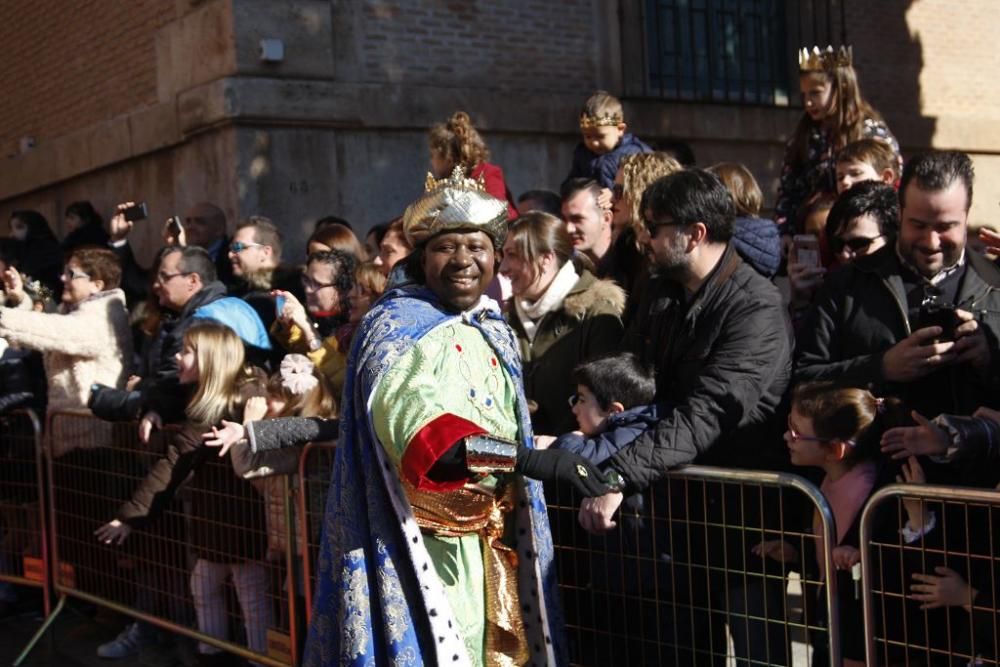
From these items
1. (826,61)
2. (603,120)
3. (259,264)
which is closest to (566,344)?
(826,61)

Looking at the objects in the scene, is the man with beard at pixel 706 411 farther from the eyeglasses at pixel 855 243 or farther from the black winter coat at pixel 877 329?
the eyeglasses at pixel 855 243

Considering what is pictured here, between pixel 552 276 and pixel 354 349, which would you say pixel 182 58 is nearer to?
pixel 552 276

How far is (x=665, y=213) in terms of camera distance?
449 centimetres

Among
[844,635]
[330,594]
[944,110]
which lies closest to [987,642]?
[844,635]

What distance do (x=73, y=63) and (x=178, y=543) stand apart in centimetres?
791

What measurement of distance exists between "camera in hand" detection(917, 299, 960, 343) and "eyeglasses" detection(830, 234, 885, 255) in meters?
0.82

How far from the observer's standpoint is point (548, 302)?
5434 mm

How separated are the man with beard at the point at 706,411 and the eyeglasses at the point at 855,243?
0.60 meters

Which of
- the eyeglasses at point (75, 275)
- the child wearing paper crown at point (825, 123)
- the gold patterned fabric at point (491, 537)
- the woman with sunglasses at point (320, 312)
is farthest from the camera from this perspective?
the eyeglasses at point (75, 275)

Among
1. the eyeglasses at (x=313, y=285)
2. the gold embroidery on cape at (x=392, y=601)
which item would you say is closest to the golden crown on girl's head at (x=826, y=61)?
the eyeglasses at (x=313, y=285)

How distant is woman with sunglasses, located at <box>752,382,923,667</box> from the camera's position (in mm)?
4133

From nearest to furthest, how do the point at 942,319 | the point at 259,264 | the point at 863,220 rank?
the point at 942,319 → the point at 863,220 → the point at 259,264

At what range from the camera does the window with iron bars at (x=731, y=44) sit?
12266mm

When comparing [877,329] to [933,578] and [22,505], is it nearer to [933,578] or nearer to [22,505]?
[933,578]
